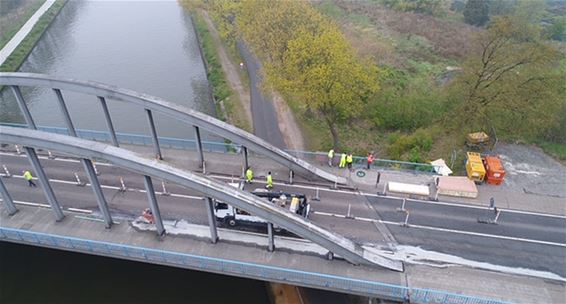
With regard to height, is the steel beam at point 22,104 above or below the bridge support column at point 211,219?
above

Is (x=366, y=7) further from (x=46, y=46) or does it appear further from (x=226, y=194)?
(x=226, y=194)

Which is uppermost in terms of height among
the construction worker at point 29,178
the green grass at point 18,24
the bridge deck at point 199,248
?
the green grass at point 18,24

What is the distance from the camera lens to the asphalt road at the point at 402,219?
2292 cm

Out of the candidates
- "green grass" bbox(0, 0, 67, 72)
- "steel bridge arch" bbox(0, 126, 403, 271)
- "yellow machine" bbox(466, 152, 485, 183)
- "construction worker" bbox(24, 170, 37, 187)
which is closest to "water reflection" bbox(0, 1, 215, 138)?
"green grass" bbox(0, 0, 67, 72)

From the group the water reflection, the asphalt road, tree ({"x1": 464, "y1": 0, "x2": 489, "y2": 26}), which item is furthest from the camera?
tree ({"x1": 464, "y1": 0, "x2": 489, "y2": 26})

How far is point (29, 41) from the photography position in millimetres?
60750

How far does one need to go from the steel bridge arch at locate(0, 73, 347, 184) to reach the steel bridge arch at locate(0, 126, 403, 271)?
6.15 meters

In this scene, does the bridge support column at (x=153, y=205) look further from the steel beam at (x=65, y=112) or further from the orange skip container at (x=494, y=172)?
the orange skip container at (x=494, y=172)

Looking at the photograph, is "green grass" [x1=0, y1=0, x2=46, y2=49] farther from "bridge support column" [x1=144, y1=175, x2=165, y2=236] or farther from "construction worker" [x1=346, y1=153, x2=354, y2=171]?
"construction worker" [x1=346, y1=153, x2=354, y2=171]

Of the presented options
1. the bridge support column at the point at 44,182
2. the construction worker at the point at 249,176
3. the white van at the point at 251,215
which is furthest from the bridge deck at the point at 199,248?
the construction worker at the point at 249,176

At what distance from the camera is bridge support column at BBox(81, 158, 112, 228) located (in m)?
21.6

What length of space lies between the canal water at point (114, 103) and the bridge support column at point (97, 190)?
4.49 m

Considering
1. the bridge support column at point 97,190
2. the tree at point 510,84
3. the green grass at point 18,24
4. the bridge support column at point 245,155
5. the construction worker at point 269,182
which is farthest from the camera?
the green grass at point 18,24

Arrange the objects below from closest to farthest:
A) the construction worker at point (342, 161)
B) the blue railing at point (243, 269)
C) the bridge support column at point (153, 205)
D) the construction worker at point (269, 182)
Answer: the blue railing at point (243, 269), the bridge support column at point (153, 205), the construction worker at point (269, 182), the construction worker at point (342, 161)
